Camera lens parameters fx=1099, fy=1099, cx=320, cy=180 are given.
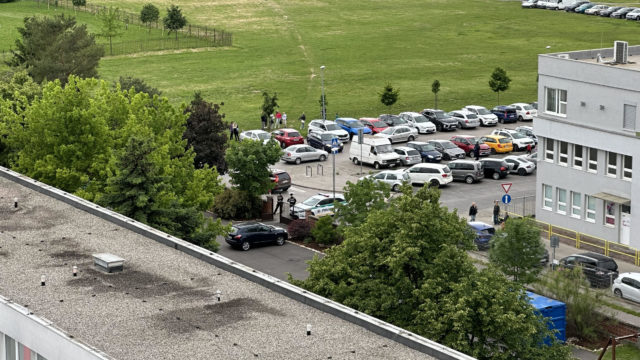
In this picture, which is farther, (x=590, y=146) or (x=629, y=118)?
(x=590, y=146)

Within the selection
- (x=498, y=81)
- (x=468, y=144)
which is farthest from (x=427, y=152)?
(x=498, y=81)

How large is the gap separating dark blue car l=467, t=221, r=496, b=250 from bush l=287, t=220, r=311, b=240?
881 centimetres

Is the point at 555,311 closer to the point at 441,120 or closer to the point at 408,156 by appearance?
the point at 408,156

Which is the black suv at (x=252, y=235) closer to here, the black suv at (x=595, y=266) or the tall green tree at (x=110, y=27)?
the black suv at (x=595, y=266)

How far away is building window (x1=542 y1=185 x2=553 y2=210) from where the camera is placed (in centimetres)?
6328

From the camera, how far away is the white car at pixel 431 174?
232 feet

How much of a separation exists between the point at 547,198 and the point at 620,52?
930 centimetres

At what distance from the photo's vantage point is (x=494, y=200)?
67938 millimetres

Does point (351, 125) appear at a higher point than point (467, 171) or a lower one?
higher

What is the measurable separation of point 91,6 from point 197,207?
98.8 meters

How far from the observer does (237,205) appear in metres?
64.1

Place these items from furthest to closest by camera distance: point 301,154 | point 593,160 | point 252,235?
1. point 301,154
2. point 593,160
3. point 252,235

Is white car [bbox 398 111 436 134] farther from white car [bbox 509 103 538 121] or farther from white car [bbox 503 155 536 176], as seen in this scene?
white car [bbox 503 155 536 176]

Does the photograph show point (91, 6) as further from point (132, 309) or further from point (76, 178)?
point (132, 309)
